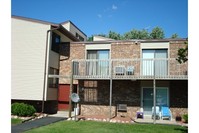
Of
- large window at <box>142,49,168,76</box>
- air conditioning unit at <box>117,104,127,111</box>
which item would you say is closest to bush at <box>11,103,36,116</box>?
air conditioning unit at <box>117,104,127,111</box>

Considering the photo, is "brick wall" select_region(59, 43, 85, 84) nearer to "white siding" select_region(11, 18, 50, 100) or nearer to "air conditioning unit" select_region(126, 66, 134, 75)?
"white siding" select_region(11, 18, 50, 100)

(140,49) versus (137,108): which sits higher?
(140,49)

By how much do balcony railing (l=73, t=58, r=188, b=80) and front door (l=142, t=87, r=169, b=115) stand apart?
1.14 m

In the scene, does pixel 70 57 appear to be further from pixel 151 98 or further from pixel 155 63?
pixel 151 98

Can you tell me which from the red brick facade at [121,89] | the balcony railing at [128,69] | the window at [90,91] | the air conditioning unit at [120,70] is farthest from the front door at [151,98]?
the window at [90,91]

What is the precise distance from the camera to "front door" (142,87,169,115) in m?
13.6

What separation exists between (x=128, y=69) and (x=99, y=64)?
1.95 metres

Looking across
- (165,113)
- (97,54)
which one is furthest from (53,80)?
(165,113)

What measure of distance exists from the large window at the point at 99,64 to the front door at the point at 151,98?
2832mm

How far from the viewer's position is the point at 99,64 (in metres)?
14.3
